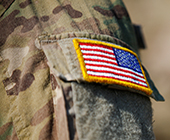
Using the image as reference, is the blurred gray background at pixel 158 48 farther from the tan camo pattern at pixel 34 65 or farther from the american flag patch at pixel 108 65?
the tan camo pattern at pixel 34 65

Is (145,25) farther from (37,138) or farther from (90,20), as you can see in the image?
(37,138)

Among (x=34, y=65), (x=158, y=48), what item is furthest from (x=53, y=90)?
(x=158, y=48)

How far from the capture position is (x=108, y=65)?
622 millimetres

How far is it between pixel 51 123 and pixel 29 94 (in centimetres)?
12

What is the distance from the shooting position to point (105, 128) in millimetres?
569

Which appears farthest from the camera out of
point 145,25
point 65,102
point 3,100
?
point 145,25

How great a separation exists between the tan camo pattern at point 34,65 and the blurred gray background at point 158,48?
1.69 m

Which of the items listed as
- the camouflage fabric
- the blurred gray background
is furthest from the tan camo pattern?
the blurred gray background

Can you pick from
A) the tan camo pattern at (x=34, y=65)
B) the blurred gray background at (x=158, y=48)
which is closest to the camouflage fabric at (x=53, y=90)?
the tan camo pattern at (x=34, y=65)

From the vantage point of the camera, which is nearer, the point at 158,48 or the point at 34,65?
the point at 34,65

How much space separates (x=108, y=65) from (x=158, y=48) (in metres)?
2.21

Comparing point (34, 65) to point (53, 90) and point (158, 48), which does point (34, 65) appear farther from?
point (158, 48)

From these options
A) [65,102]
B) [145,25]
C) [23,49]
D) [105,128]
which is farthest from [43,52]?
[145,25]

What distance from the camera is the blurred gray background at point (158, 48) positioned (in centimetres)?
213
